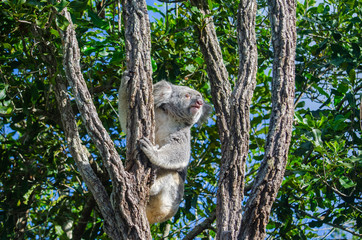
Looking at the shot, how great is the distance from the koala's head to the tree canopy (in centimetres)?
24

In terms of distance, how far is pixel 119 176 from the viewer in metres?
3.20

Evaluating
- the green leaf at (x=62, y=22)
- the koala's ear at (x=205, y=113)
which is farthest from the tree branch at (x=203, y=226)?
the green leaf at (x=62, y=22)

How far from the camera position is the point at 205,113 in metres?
5.34

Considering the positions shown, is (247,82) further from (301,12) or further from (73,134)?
(301,12)

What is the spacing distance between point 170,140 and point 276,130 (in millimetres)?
1404

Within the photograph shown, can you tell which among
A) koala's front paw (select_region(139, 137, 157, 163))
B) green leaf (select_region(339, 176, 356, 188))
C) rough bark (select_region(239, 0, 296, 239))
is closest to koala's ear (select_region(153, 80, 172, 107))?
koala's front paw (select_region(139, 137, 157, 163))

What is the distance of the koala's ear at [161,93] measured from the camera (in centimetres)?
476

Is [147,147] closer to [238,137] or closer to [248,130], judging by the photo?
[238,137]

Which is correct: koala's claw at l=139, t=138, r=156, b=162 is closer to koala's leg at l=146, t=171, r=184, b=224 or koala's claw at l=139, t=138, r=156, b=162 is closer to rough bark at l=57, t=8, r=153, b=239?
rough bark at l=57, t=8, r=153, b=239

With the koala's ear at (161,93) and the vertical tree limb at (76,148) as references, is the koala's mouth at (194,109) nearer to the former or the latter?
the koala's ear at (161,93)

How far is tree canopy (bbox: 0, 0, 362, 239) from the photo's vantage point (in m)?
4.52

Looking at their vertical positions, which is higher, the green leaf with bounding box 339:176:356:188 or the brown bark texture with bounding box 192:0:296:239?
the brown bark texture with bounding box 192:0:296:239

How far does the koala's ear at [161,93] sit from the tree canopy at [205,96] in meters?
0.20

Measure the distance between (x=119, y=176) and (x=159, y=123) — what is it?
1.61 metres
